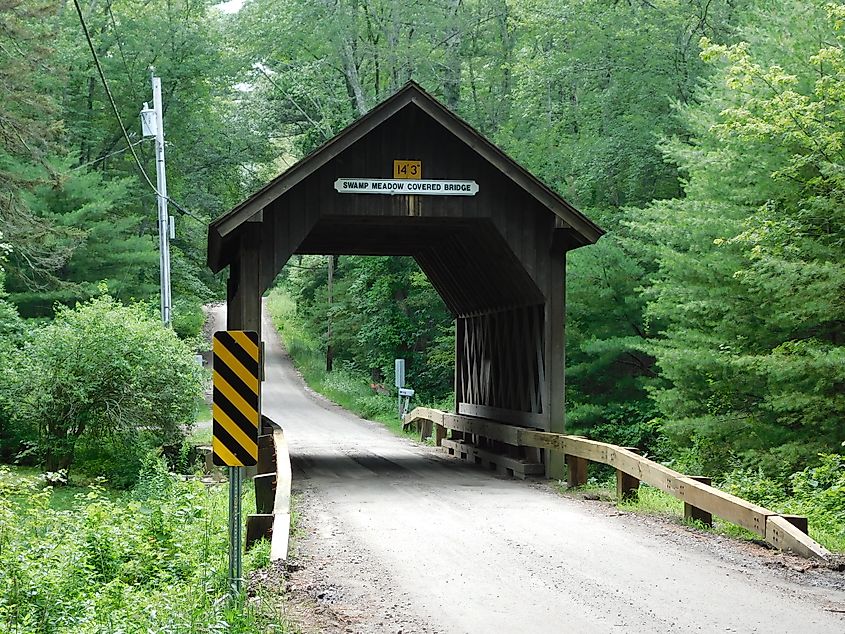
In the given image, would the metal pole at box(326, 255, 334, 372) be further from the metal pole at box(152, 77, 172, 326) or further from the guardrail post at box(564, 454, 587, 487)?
the guardrail post at box(564, 454, 587, 487)

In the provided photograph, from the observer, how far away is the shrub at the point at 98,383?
17.9 meters

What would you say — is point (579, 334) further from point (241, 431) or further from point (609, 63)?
point (241, 431)

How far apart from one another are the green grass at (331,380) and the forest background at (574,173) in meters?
1.03

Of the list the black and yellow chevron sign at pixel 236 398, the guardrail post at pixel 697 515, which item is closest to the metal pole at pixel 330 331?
the guardrail post at pixel 697 515

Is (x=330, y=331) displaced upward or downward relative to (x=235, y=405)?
upward

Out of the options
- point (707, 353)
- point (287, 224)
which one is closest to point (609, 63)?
point (707, 353)

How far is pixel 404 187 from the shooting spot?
14.0m

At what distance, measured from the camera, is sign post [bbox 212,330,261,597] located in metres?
6.61

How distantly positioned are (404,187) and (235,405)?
7.67m

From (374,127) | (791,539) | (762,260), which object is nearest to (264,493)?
(791,539)

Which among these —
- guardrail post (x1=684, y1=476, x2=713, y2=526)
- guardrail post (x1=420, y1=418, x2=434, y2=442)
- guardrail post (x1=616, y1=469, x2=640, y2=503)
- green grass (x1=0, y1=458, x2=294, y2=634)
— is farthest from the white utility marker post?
guardrail post (x1=684, y1=476, x2=713, y2=526)

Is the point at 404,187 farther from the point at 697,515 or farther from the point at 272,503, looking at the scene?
the point at 697,515

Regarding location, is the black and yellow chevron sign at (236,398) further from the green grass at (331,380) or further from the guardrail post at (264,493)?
the green grass at (331,380)

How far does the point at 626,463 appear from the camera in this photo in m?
11.3
